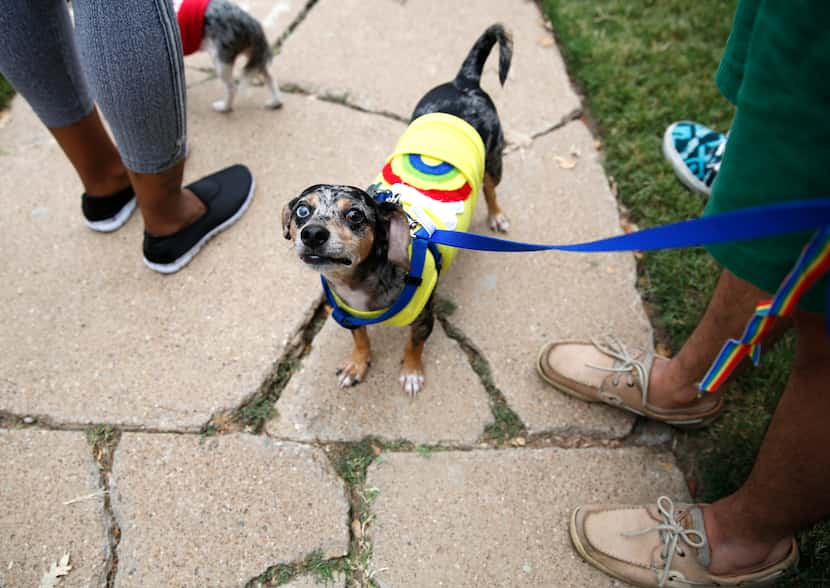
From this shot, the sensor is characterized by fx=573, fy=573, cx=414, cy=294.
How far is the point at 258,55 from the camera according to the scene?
3.05 metres

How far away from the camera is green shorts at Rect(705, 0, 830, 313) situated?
3.28ft

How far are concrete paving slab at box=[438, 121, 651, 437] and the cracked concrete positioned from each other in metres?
0.01

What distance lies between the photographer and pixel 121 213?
271cm

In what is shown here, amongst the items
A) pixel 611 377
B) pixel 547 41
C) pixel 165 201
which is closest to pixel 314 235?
pixel 165 201

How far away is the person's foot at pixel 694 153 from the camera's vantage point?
2826 millimetres

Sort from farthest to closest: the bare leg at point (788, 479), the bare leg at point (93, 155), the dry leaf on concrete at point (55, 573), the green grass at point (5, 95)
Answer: the green grass at point (5, 95) → the bare leg at point (93, 155) → the dry leaf on concrete at point (55, 573) → the bare leg at point (788, 479)

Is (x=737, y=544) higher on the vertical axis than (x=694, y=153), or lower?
lower

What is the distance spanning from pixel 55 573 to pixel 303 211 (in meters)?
1.43

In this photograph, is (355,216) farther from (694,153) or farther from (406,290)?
(694,153)

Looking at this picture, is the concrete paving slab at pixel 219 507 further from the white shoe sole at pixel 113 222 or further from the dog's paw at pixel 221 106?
the dog's paw at pixel 221 106

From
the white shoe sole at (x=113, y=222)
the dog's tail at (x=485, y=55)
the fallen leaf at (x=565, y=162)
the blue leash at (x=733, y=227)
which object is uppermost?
the blue leash at (x=733, y=227)

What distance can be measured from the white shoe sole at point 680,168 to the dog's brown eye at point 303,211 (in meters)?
2.05

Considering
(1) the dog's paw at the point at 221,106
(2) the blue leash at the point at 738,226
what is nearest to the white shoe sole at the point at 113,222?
(1) the dog's paw at the point at 221,106

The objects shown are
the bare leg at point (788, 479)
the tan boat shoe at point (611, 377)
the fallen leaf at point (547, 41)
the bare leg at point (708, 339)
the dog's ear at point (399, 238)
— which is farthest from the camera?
the fallen leaf at point (547, 41)
